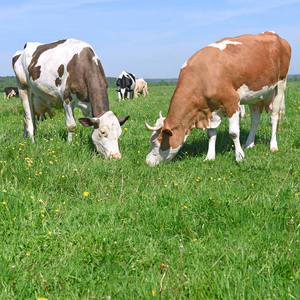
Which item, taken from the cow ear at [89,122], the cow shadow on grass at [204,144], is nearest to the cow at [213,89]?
the cow shadow on grass at [204,144]

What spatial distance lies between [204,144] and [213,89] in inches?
66.9

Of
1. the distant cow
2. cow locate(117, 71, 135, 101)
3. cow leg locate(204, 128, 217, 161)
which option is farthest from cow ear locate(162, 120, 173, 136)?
the distant cow

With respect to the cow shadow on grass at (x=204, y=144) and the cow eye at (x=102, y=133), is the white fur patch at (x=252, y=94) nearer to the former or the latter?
the cow shadow on grass at (x=204, y=144)

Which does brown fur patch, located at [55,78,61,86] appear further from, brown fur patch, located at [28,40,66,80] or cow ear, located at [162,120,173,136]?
cow ear, located at [162,120,173,136]

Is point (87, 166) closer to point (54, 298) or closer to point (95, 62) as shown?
point (95, 62)

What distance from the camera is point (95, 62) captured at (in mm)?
7391

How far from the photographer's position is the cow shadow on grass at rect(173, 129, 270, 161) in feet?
23.3

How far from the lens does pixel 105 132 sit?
6645 mm

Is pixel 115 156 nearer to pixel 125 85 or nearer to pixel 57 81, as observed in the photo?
pixel 57 81

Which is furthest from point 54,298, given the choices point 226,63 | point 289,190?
point 226,63

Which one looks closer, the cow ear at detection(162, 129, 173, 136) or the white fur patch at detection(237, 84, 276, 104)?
the cow ear at detection(162, 129, 173, 136)

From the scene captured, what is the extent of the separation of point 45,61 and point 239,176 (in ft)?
17.1

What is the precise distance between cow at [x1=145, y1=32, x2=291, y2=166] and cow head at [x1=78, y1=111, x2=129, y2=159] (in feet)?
2.39

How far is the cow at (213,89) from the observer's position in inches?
249
